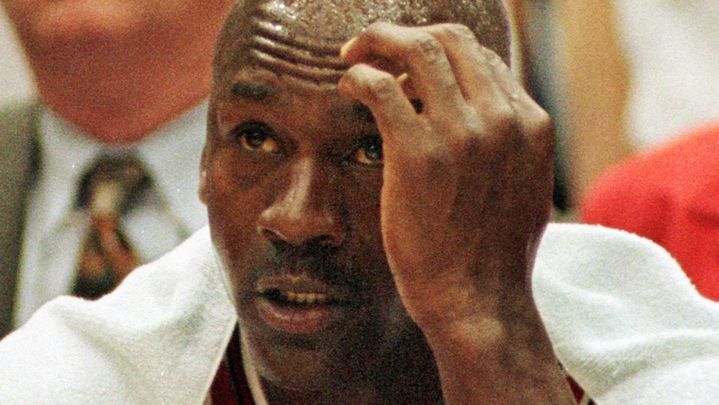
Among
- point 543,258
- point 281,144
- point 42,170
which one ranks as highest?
point 281,144

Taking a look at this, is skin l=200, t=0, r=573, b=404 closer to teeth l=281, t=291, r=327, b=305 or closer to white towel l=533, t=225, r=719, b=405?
teeth l=281, t=291, r=327, b=305

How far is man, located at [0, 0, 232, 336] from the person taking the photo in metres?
1.33

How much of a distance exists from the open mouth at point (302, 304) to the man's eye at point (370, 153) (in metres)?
0.08

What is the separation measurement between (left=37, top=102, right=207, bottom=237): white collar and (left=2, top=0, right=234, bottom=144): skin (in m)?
0.01

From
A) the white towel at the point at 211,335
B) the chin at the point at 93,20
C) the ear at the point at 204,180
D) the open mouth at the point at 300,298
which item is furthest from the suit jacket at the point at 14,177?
the open mouth at the point at 300,298

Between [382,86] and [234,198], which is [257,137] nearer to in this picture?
[234,198]

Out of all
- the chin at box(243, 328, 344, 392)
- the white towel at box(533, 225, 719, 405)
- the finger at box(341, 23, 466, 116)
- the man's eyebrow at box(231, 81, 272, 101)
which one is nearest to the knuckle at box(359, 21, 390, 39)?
the finger at box(341, 23, 466, 116)

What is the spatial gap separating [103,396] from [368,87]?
0.34 m

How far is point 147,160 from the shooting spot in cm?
137

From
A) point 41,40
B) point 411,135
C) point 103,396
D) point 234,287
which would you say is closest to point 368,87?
point 411,135

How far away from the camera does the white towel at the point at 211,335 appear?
1008 mm

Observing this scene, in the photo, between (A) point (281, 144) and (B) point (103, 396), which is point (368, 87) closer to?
(A) point (281, 144)

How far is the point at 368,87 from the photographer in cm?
81

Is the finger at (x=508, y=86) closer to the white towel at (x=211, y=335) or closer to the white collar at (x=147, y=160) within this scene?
the white towel at (x=211, y=335)
